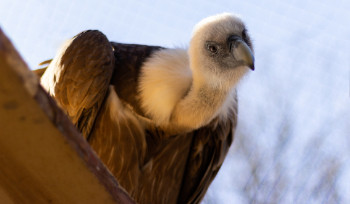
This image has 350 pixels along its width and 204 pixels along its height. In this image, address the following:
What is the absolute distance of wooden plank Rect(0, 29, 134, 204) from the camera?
Result: 3.76ft

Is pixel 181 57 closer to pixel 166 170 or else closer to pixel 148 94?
pixel 148 94

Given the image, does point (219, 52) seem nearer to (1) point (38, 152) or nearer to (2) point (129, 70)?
(2) point (129, 70)

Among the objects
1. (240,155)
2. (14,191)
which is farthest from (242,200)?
(14,191)

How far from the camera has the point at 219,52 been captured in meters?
2.43

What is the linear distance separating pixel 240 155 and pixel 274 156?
10.7 inches

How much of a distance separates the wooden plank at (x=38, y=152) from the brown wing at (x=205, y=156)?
42.4 inches

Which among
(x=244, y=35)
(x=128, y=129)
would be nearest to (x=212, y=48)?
(x=244, y=35)

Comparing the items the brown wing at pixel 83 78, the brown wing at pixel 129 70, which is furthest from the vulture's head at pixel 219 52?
the brown wing at pixel 83 78

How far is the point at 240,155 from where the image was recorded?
173 inches

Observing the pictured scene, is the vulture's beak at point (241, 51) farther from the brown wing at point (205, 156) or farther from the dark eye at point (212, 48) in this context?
the brown wing at point (205, 156)

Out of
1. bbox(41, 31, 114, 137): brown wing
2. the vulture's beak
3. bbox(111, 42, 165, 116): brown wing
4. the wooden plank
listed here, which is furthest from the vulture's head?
the wooden plank

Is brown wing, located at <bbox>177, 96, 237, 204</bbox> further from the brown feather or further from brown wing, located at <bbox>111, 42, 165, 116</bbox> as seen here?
brown wing, located at <bbox>111, 42, 165, 116</bbox>

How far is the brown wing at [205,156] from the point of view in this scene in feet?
8.93

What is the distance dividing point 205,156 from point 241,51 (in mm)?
696
